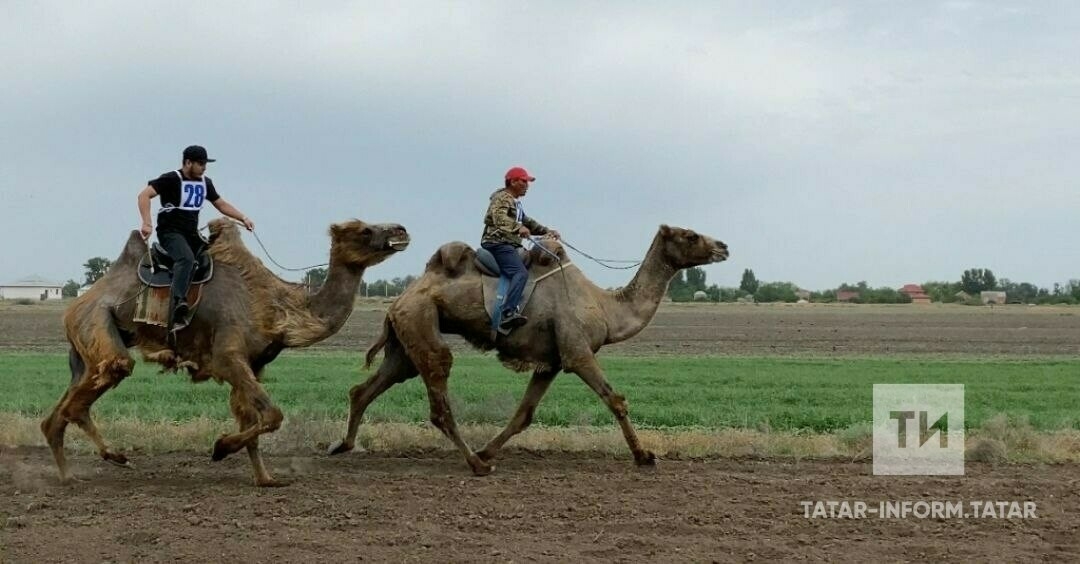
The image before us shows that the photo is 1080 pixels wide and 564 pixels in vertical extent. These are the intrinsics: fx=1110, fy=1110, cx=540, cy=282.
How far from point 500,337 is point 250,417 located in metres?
2.87

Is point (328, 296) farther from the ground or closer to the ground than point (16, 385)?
farther from the ground

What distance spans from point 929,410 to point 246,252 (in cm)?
1102

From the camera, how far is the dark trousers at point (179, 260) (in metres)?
10.4

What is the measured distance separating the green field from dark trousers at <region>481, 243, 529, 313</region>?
3.89m

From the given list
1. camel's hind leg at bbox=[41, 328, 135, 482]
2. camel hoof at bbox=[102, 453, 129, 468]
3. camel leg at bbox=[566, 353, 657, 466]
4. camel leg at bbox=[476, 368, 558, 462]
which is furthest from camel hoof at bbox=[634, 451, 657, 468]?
camel hoof at bbox=[102, 453, 129, 468]

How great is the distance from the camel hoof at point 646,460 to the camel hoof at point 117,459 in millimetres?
5264

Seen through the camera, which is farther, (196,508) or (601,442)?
(601,442)

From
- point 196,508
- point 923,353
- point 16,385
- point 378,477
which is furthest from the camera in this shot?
point 923,353

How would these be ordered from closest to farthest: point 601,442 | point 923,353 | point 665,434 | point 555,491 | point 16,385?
point 555,491, point 601,442, point 665,434, point 16,385, point 923,353

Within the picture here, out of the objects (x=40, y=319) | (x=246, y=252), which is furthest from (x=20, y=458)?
(x=40, y=319)

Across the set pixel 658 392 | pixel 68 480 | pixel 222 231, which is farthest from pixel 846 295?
pixel 68 480

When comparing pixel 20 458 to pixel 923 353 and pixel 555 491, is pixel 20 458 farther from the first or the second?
pixel 923 353

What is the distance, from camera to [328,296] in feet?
36.9

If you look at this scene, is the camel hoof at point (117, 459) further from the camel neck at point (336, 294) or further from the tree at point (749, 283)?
the tree at point (749, 283)
